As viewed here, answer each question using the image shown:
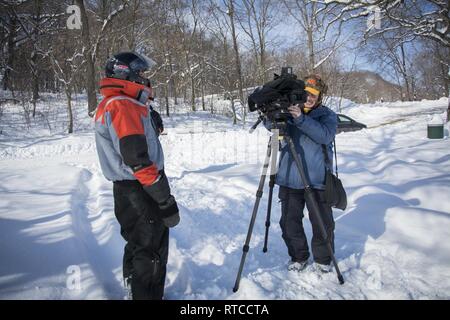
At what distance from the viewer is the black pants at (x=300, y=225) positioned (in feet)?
9.30

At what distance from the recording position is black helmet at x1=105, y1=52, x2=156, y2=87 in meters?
2.25

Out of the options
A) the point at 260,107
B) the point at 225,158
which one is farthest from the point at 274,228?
the point at 225,158

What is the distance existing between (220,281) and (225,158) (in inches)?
254

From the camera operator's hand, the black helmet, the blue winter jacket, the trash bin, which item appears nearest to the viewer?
the black helmet

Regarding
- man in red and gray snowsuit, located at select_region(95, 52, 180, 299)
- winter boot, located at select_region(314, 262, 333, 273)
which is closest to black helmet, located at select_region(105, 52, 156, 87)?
man in red and gray snowsuit, located at select_region(95, 52, 180, 299)

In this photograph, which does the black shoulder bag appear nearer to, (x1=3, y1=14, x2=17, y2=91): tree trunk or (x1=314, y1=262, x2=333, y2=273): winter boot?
(x1=314, y1=262, x2=333, y2=273): winter boot

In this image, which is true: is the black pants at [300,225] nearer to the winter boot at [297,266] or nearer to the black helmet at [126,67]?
the winter boot at [297,266]

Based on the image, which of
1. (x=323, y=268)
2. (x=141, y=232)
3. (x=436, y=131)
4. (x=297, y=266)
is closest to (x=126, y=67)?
(x=141, y=232)

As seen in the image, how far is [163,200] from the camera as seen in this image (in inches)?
86.7

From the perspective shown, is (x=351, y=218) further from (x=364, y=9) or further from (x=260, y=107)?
(x=364, y=9)

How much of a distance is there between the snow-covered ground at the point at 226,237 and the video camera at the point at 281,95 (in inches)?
59.3

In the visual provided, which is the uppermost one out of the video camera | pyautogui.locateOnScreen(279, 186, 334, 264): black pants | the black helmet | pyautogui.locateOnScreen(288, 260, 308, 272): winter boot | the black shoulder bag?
the black helmet

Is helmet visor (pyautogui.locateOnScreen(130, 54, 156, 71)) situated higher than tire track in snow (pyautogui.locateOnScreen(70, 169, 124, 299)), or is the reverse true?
helmet visor (pyautogui.locateOnScreen(130, 54, 156, 71))

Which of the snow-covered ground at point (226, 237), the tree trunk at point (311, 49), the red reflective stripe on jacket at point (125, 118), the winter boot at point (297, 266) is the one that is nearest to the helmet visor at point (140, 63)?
the red reflective stripe on jacket at point (125, 118)
